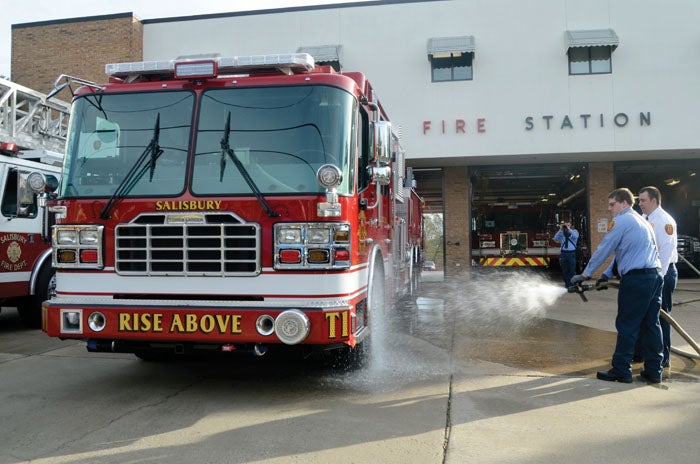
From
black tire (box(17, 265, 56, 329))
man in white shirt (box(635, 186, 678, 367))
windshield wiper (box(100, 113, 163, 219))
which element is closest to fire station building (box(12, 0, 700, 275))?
black tire (box(17, 265, 56, 329))

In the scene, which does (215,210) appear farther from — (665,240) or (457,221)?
(457,221)

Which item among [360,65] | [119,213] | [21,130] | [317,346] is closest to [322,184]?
[317,346]

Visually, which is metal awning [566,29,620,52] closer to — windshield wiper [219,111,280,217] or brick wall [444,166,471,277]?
brick wall [444,166,471,277]

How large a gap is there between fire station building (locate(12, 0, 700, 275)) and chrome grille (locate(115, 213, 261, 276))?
32.8 ft

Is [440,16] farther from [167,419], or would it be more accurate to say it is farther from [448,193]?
[167,419]

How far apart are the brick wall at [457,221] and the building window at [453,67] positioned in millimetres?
2869

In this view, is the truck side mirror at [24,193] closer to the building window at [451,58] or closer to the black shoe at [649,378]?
the black shoe at [649,378]

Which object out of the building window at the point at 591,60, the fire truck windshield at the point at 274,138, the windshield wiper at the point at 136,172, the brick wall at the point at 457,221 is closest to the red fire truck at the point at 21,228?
the windshield wiper at the point at 136,172

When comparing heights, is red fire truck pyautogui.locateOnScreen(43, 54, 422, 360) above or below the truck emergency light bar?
below

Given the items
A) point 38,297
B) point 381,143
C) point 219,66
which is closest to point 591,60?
point 381,143

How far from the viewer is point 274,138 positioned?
4.32m

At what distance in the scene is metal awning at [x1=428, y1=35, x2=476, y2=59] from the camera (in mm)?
14383

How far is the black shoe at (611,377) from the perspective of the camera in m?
4.86

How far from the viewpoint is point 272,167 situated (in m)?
4.26
